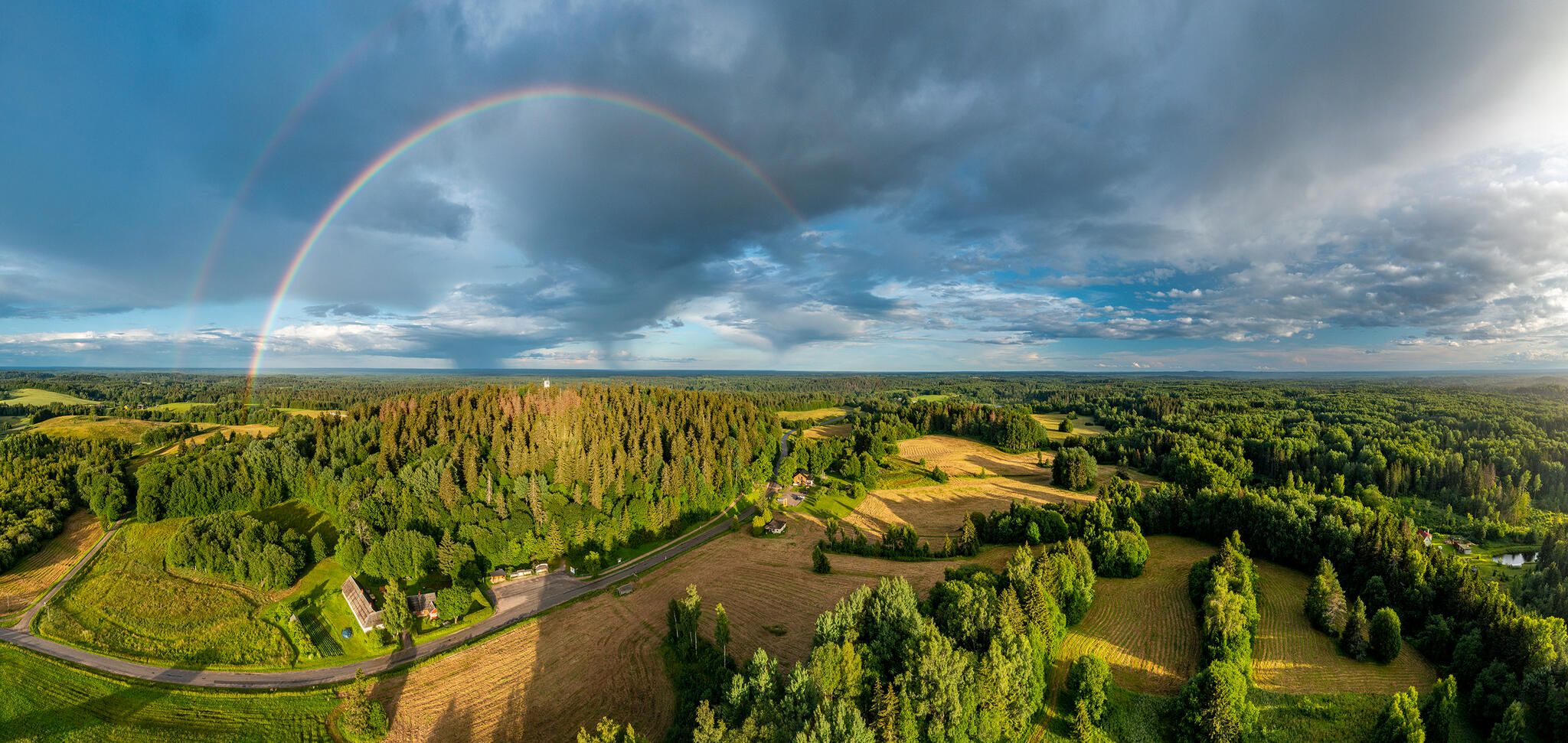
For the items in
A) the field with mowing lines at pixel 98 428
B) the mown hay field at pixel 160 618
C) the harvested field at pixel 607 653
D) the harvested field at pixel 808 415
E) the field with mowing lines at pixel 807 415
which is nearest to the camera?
the harvested field at pixel 607 653

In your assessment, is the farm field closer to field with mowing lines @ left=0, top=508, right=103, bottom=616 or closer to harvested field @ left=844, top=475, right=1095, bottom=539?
harvested field @ left=844, top=475, right=1095, bottom=539

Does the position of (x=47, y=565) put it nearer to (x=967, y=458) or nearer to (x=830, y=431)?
(x=830, y=431)

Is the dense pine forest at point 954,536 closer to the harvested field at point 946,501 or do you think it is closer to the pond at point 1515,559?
the pond at point 1515,559

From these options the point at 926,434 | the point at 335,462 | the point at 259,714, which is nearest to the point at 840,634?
the point at 259,714

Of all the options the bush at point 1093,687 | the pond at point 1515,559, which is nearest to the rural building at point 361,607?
the bush at point 1093,687

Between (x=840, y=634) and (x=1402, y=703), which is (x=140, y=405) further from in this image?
(x=1402, y=703)

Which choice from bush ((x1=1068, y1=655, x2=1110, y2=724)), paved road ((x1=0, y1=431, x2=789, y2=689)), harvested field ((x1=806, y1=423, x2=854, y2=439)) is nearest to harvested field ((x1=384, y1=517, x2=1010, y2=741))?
paved road ((x1=0, y1=431, x2=789, y2=689))
